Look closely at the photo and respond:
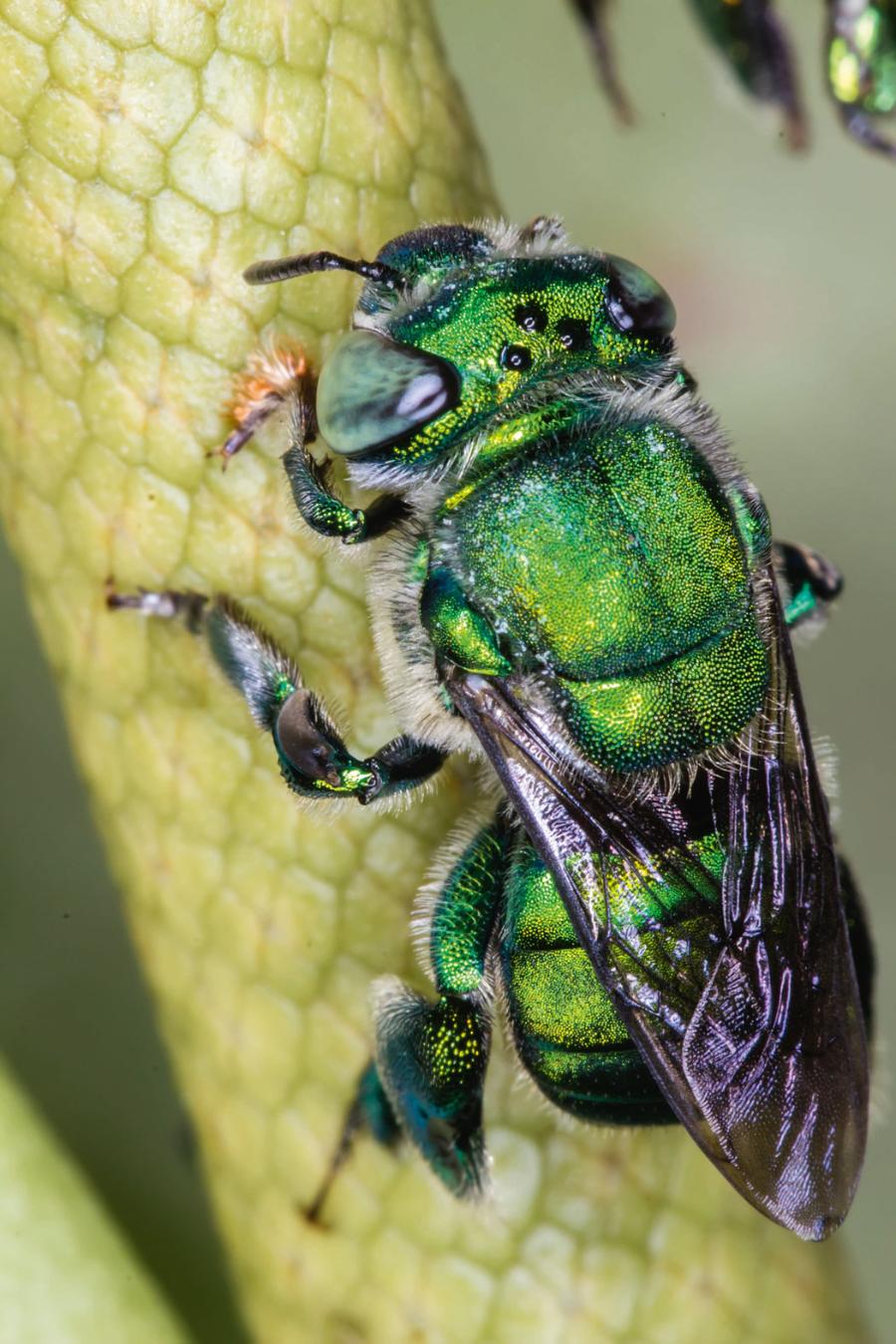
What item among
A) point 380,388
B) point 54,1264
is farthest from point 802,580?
point 54,1264

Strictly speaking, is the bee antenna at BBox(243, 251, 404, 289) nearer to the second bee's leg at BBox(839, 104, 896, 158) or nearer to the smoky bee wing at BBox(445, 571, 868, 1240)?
the smoky bee wing at BBox(445, 571, 868, 1240)

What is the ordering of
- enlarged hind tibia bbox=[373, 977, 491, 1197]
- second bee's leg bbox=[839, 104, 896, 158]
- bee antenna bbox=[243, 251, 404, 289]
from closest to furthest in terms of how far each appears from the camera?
bee antenna bbox=[243, 251, 404, 289]
enlarged hind tibia bbox=[373, 977, 491, 1197]
second bee's leg bbox=[839, 104, 896, 158]

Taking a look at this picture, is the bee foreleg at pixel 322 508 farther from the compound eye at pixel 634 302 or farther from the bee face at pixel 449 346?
the compound eye at pixel 634 302

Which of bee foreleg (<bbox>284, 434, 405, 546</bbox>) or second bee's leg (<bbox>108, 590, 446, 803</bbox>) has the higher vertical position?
bee foreleg (<bbox>284, 434, 405, 546</bbox>)

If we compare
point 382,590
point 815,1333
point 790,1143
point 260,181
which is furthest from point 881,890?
point 260,181

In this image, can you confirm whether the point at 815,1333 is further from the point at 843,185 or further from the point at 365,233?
the point at 843,185

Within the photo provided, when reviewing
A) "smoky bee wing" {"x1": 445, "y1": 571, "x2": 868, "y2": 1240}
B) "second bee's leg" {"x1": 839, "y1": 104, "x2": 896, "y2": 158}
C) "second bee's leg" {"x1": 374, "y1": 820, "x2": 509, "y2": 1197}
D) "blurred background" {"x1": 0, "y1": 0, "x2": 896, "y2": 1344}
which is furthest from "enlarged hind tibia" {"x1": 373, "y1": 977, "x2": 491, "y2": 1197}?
"second bee's leg" {"x1": 839, "y1": 104, "x2": 896, "y2": 158}

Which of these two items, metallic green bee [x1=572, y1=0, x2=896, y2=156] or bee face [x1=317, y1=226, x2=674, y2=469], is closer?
bee face [x1=317, y1=226, x2=674, y2=469]
